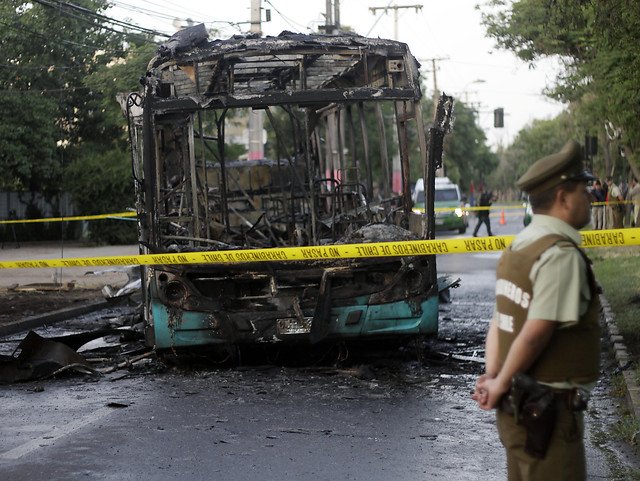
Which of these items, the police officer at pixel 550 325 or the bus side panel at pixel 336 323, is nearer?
the police officer at pixel 550 325

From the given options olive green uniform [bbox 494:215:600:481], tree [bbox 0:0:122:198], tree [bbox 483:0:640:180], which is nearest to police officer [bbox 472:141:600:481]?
olive green uniform [bbox 494:215:600:481]

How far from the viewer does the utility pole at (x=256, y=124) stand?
91.4 feet

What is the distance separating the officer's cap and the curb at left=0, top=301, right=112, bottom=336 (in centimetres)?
1025

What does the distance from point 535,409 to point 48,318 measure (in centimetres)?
1159

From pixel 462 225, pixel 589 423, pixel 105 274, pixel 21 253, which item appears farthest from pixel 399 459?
pixel 462 225

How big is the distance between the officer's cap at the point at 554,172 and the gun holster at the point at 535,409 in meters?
0.63

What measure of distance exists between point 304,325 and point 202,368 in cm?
118

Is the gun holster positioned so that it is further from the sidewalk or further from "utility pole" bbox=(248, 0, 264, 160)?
"utility pole" bbox=(248, 0, 264, 160)

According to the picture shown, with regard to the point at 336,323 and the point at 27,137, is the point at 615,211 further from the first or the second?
the point at 336,323

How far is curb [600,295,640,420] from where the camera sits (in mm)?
7656

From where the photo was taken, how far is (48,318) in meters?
14.3

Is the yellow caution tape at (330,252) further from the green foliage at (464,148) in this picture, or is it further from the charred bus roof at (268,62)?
the green foliage at (464,148)

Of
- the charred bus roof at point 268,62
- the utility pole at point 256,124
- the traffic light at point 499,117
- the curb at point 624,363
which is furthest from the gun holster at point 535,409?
the traffic light at point 499,117

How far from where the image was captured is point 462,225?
42.9 meters
